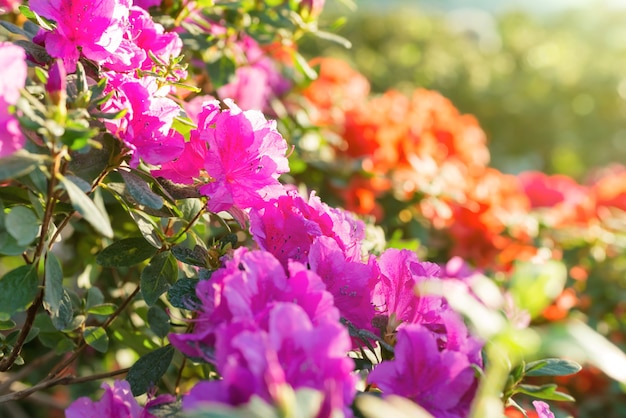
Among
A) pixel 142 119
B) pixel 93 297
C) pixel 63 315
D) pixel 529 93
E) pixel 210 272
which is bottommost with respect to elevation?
pixel 529 93

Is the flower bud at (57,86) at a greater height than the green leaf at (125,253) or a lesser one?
greater

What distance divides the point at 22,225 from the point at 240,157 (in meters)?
0.24

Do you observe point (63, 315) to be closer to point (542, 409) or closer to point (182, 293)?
point (182, 293)

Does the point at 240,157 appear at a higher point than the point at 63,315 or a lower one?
higher

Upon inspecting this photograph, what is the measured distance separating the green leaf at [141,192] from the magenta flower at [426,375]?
0.28 m

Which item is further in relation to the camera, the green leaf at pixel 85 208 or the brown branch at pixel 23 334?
the brown branch at pixel 23 334

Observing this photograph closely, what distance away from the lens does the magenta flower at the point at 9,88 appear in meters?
0.64

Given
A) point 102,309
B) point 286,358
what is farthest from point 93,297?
point 286,358

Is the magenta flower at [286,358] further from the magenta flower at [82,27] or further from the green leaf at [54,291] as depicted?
the magenta flower at [82,27]

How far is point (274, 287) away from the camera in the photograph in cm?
66

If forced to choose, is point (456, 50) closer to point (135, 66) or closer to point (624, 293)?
point (624, 293)

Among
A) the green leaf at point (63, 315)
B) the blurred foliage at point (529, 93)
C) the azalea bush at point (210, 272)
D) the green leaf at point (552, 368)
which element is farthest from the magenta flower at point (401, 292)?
the blurred foliage at point (529, 93)

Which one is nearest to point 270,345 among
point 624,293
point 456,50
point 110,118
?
point 110,118

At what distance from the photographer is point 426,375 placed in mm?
691
